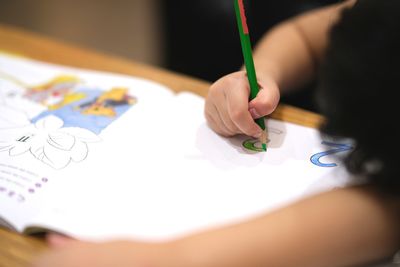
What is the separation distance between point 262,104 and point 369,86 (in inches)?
6.6

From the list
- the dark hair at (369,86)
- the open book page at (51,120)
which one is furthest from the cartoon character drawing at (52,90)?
the dark hair at (369,86)

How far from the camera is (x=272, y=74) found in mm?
612

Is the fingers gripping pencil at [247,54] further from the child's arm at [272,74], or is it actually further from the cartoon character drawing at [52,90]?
the cartoon character drawing at [52,90]

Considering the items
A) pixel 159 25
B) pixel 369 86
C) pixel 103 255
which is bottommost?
pixel 103 255

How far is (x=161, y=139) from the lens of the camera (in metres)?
0.52

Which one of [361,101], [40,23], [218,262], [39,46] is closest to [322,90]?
[361,101]

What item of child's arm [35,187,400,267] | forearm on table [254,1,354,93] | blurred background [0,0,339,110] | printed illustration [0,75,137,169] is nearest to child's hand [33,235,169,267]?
child's arm [35,187,400,267]

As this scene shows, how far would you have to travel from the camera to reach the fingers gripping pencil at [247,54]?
18.6 inches

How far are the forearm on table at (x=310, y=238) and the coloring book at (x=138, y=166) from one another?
42 mm

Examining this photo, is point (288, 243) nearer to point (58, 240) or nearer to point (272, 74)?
point (58, 240)

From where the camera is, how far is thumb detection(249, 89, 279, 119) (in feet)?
1.58

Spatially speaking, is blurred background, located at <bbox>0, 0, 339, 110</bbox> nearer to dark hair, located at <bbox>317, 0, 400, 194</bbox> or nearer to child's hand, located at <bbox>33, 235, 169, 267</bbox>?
dark hair, located at <bbox>317, 0, 400, 194</bbox>

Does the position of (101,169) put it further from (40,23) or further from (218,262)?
(40,23)

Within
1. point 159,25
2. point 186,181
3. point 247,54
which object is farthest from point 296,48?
point 159,25
